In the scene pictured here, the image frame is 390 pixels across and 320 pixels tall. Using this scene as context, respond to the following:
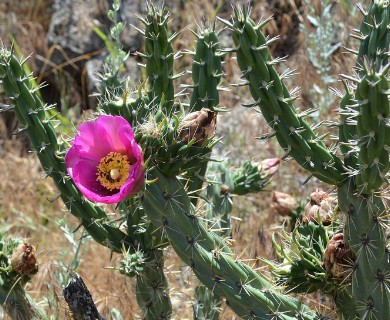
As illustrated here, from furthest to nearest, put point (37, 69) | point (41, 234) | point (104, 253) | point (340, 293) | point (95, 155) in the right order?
point (37, 69) < point (41, 234) < point (104, 253) < point (340, 293) < point (95, 155)

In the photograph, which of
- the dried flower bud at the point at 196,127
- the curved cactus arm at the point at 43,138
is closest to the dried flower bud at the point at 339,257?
the dried flower bud at the point at 196,127

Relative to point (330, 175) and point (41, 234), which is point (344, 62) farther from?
point (330, 175)

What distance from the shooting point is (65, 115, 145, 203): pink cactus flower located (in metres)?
1.96

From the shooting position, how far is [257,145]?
15.8 feet

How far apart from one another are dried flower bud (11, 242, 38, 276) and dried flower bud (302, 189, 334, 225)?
0.85 meters

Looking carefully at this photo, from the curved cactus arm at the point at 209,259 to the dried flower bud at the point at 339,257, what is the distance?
0.56 ft

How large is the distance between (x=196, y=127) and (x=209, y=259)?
0.39m

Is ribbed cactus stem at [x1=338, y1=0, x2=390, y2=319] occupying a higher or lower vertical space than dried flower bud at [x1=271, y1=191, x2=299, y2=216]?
higher

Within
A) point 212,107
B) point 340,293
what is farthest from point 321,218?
point 212,107

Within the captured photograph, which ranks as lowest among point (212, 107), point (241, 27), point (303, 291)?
point (303, 291)

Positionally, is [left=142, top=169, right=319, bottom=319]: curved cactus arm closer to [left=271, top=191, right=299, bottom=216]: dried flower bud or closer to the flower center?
the flower center

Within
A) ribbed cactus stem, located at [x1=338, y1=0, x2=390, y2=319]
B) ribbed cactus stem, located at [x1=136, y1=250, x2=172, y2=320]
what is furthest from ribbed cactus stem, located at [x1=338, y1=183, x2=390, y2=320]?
ribbed cactus stem, located at [x1=136, y1=250, x2=172, y2=320]

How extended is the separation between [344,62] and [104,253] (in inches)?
71.8

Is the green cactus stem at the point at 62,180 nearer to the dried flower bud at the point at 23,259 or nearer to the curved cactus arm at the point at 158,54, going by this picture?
the dried flower bud at the point at 23,259
